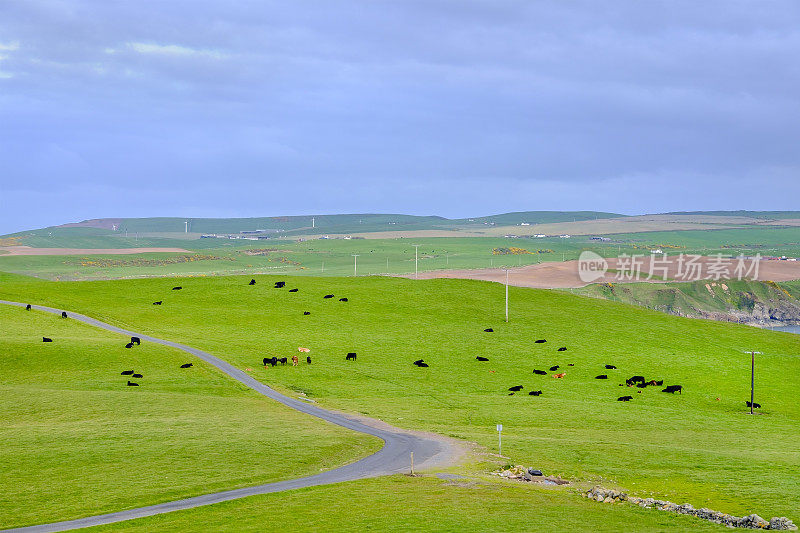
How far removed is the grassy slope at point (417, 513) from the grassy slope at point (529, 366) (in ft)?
19.9

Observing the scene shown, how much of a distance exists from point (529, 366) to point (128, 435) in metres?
54.5

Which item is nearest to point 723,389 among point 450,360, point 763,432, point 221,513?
point 763,432

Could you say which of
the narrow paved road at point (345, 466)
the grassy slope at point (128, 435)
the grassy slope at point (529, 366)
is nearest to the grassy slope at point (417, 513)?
the narrow paved road at point (345, 466)

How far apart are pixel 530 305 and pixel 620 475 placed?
84.2 meters

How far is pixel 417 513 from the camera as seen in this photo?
131 ft

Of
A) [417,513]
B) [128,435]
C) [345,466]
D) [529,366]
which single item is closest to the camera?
[417,513]

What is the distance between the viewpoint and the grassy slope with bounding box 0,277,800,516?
54.0m

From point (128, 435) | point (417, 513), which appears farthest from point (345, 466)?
point (128, 435)

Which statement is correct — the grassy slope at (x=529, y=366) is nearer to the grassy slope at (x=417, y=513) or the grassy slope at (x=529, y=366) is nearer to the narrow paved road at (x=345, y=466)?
the narrow paved road at (x=345, y=466)

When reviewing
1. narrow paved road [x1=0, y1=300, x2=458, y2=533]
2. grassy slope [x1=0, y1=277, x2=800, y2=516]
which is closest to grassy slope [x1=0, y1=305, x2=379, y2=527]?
narrow paved road [x1=0, y1=300, x2=458, y2=533]

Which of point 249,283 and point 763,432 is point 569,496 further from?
point 249,283

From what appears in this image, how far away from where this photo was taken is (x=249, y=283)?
139625 millimetres

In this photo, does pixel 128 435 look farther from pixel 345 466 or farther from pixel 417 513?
pixel 417 513

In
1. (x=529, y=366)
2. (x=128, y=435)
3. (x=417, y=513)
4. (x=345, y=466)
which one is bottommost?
(x=529, y=366)
